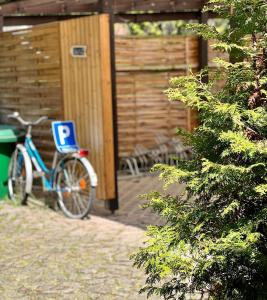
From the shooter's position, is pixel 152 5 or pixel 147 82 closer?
pixel 152 5

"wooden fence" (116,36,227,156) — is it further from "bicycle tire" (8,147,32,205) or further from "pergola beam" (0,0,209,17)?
"bicycle tire" (8,147,32,205)

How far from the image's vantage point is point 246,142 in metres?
3.00

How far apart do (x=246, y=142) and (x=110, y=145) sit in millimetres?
4422

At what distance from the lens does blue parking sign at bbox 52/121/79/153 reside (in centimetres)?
738

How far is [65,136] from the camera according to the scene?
7.45 metres

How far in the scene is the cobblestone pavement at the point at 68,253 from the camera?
4.88 metres

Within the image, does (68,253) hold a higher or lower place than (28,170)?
lower

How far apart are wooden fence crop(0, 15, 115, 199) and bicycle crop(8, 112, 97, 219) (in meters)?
0.22

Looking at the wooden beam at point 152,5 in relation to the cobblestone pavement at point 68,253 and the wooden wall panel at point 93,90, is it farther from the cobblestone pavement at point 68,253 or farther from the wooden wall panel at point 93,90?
the cobblestone pavement at point 68,253

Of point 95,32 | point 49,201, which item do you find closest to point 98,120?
point 95,32

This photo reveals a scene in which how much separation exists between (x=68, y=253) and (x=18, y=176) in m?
2.63

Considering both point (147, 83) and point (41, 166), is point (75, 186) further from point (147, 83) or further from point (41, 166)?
point (147, 83)

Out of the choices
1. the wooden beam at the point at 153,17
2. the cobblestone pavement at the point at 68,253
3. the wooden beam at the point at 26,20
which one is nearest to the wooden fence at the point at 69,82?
the cobblestone pavement at the point at 68,253

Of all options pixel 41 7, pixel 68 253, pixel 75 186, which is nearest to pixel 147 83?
pixel 41 7
